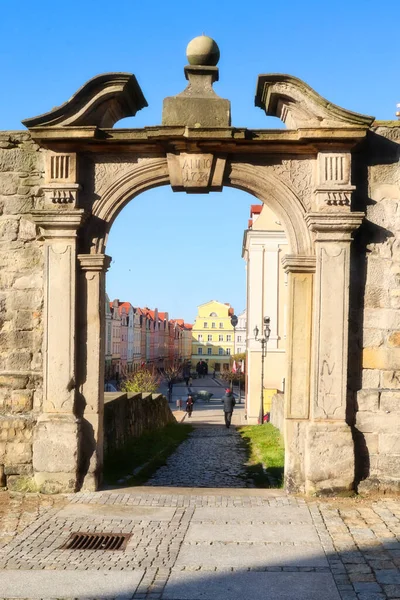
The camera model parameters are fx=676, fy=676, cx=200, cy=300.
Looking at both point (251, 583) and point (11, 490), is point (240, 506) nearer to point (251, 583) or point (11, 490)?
point (251, 583)

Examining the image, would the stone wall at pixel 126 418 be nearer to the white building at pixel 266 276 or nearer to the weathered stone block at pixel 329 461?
the weathered stone block at pixel 329 461

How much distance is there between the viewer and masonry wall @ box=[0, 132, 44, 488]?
751 centimetres

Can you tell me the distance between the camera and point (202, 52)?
766 cm

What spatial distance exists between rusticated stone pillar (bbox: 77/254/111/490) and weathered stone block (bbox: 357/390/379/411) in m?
2.86

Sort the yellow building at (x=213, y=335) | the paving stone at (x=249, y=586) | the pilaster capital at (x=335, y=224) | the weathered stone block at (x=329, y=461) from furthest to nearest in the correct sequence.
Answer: the yellow building at (x=213, y=335) → the pilaster capital at (x=335, y=224) → the weathered stone block at (x=329, y=461) → the paving stone at (x=249, y=586)

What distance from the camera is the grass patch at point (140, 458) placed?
8.88 metres

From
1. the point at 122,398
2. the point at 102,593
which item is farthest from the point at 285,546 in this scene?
the point at 122,398

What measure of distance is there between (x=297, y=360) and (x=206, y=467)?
399 centimetres

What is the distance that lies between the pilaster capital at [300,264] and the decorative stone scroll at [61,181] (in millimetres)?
2435

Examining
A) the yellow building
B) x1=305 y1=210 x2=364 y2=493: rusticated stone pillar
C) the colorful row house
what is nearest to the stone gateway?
x1=305 y1=210 x2=364 y2=493: rusticated stone pillar

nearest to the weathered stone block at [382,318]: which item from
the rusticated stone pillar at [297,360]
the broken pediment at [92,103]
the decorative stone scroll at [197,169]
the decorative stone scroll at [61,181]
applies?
the rusticated stone pillar at [297,360]

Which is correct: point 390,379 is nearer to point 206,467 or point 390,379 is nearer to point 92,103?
point 206,467

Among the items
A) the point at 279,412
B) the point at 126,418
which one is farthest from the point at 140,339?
the point at 126,418

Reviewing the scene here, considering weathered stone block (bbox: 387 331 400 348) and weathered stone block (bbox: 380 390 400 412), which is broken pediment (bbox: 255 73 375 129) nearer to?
weathered stone block (bbox: 387 331 400 348)
